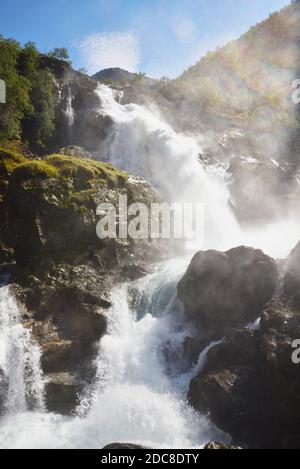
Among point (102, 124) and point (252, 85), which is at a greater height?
point (252, 85)

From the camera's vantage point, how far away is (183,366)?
58.3 ft

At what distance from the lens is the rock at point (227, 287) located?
1825 cm

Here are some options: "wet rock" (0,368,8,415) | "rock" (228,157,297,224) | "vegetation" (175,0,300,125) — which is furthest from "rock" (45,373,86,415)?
"vegetation" (175,0,300,125)

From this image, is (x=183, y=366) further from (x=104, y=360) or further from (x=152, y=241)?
(x=152, y=241)

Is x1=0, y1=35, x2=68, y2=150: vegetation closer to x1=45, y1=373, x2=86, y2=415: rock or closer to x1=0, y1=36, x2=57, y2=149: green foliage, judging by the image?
x1=0, y1=36, x2=57, y2=149: green foliage

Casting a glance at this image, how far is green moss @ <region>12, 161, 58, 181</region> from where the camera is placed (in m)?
22.7

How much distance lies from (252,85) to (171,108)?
217 ft

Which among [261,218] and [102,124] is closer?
[261,218]

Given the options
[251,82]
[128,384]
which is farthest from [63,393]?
[251,82]

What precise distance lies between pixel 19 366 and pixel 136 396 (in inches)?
214

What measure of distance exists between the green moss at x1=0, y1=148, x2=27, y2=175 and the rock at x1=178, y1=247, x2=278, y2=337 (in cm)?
1445

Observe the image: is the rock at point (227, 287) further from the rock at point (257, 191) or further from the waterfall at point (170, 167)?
the rock at point (257, 191)

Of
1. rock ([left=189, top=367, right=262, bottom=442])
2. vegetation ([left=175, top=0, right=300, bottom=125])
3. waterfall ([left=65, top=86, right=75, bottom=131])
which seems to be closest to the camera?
rock ([left=189, top=367, right=262, bottom=442])
